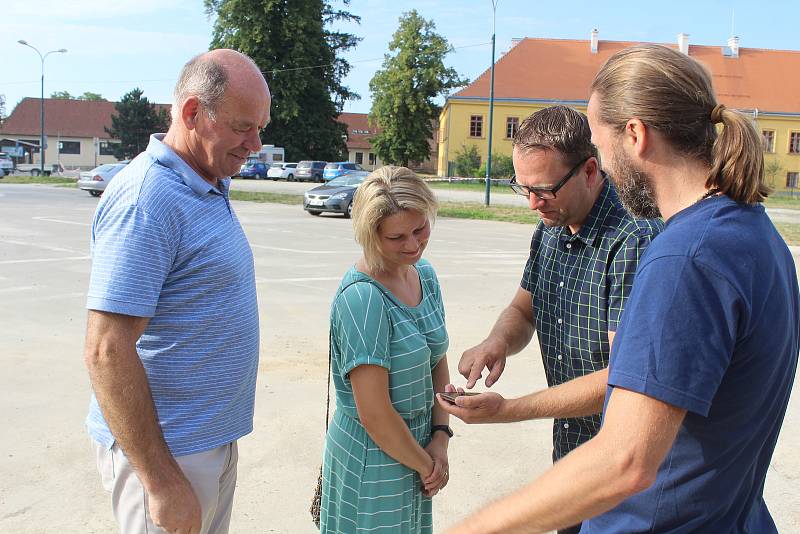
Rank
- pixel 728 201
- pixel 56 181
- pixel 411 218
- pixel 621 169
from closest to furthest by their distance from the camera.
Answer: pixel 728 201 < pixel 621 169 < pixel 411 218 < pixel 56 181

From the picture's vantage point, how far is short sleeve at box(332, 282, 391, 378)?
98.3 inches

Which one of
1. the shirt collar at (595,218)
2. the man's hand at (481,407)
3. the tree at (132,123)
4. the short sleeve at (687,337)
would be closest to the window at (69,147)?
the tree at (132,123)

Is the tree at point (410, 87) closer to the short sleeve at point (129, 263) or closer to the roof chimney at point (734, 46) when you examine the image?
the roof chimney at point (734, 46)

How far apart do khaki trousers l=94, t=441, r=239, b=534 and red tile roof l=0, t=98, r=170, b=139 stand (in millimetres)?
85846

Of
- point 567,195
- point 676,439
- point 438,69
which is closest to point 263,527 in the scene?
point 567,195

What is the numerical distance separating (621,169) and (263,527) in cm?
306

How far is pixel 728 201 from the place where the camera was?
1.48 metres

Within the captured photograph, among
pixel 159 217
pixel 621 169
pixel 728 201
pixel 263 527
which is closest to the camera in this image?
pixel 728 201

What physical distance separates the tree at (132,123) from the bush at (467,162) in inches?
1347

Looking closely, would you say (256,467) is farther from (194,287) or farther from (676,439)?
(676,439)

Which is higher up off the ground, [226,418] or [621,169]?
[621,169]

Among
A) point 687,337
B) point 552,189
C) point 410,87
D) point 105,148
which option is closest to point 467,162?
point 410,87

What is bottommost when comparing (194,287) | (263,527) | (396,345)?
(263,527)

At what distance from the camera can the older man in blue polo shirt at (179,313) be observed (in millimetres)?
2170
